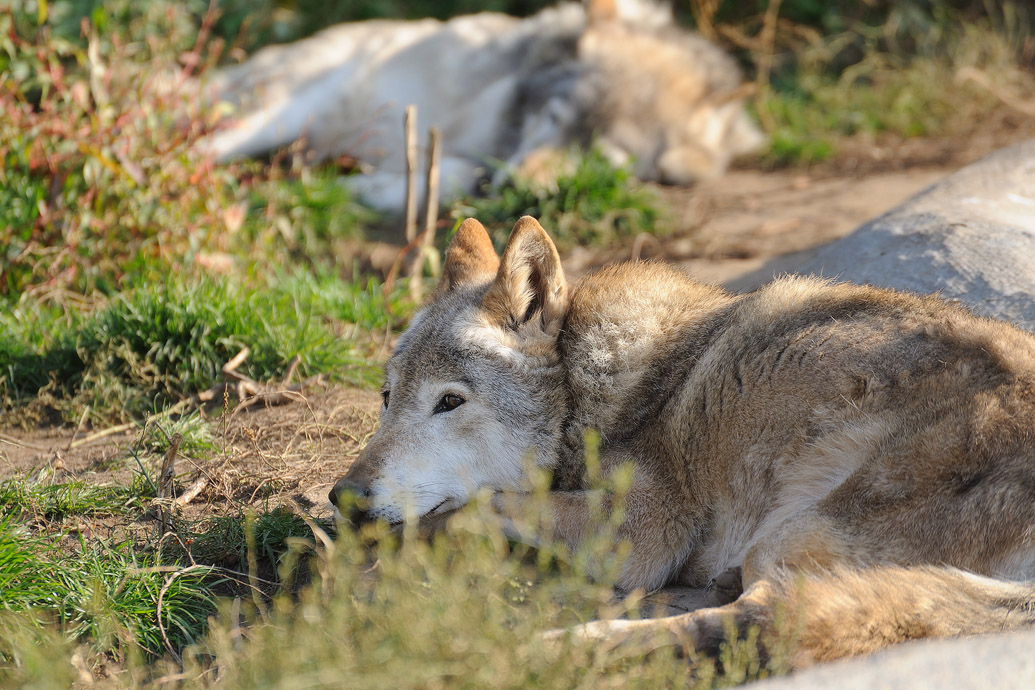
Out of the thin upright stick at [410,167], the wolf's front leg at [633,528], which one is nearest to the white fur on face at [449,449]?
the wolf's front leg at [633,528]

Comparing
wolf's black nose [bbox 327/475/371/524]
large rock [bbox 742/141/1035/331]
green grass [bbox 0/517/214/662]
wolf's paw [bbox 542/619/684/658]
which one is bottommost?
green grass [bbox 0/517/214/662]

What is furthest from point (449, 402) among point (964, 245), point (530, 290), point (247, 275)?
point (964, 245)

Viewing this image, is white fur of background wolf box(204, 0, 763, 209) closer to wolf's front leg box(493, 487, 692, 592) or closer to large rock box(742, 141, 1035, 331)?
large rock box(742, 141, 1035, 331)

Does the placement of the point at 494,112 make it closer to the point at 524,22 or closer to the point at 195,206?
the point at 524,22

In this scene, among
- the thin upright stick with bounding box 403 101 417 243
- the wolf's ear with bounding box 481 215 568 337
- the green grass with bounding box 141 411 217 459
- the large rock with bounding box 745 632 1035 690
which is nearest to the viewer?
the large rock with bounding box 745 632 1035 690

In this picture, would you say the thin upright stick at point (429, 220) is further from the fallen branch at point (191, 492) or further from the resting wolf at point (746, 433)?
the fallen branch at point (191, 492)

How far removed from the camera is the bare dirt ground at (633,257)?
4172mm

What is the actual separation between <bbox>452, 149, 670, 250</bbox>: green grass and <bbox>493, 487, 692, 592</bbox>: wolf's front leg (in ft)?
12.7

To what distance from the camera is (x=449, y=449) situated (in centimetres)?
369

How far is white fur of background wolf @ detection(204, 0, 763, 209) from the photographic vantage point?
8383mm

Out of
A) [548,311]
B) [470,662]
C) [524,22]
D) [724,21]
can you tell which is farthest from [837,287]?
[724,21]

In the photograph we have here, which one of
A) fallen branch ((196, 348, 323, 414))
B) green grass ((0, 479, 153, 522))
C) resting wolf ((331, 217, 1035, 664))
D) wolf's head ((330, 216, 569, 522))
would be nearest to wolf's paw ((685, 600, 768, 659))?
resting wolf ((331, 217, 1035, 664))

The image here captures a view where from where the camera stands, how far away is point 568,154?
7.74m

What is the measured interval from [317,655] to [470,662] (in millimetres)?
388
